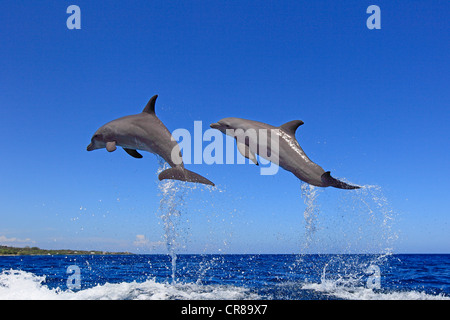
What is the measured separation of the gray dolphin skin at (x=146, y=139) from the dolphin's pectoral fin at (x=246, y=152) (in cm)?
96

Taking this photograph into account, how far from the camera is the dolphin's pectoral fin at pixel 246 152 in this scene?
23.5 feet

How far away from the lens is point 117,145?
8297mm

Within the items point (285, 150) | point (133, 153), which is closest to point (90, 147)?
point (133, 153)

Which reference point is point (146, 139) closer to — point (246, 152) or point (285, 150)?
point (246, 152)

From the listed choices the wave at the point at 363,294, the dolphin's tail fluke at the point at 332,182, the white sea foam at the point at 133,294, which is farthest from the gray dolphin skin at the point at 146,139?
the wave at the point at 363,294

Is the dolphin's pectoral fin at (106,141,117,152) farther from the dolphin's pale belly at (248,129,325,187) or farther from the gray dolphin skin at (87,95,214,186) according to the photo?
the dolphin's pale belly at (248,129,325,187)

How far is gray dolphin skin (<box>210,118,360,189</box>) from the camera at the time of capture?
6566mm

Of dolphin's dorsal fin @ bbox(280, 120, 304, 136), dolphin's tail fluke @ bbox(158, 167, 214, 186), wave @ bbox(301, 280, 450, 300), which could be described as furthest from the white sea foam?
dolphin's dorsal fin @ bbox(280, 120, 304, 136)

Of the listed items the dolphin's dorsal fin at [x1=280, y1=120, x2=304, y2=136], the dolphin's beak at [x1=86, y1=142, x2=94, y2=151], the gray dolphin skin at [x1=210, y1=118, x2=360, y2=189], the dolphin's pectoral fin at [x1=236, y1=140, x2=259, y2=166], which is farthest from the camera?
the dolphin's beak at [x1=86, y1=142, x2=94, y2=151]

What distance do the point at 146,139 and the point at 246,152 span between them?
6.97 ft

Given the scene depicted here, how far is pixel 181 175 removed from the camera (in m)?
7.12

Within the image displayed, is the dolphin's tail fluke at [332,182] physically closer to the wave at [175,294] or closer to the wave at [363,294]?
the wave at [175,294]

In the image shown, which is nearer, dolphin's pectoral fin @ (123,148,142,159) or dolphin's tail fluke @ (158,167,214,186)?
dolphin's tail fluke @ (158,167,214,186)
